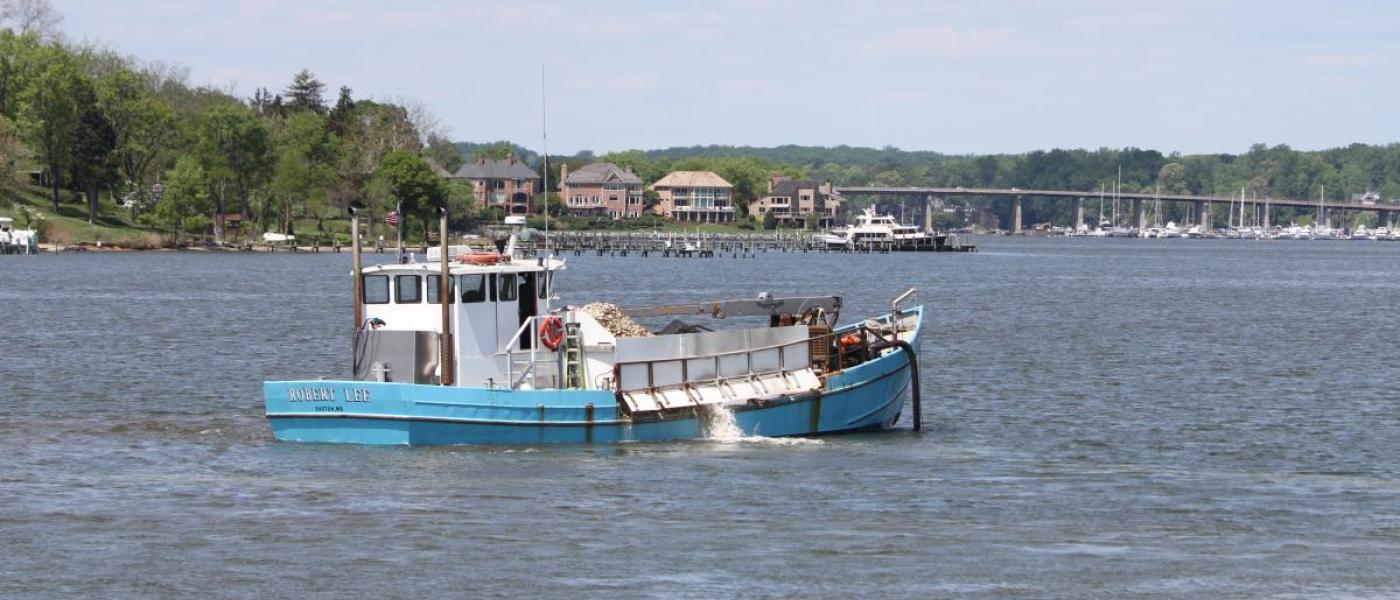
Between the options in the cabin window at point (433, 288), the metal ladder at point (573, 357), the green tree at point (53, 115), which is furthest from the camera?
the green tree at point (53, 115)

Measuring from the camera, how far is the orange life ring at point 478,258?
119ft

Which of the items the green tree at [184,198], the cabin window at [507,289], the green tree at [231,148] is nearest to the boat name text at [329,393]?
the cabin window at [507,289]

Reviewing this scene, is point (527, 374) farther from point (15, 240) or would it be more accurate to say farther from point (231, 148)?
point (231, 148)

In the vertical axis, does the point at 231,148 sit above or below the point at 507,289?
above

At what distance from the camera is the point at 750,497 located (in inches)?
1225

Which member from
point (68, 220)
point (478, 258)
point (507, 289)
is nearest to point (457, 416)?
point (507, 289)

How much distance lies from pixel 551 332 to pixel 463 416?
2.46m

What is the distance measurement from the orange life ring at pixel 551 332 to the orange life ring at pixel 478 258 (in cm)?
198

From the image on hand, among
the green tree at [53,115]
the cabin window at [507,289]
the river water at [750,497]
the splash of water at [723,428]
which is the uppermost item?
the green tree at [53,115]

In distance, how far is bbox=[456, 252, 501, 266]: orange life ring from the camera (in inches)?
1432

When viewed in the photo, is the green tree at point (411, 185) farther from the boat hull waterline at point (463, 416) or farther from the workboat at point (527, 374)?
the boat hull waterline at point (463, 416)

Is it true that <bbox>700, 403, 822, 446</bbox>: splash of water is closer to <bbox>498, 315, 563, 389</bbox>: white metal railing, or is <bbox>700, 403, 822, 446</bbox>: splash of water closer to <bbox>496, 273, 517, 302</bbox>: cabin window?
<bbox>498, 315, 563, 389</bbox>: white metal railing

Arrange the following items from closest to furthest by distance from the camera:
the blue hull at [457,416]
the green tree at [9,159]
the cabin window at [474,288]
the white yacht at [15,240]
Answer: the blue hull at [457,416], the cabin window at [474,288], the green tree at [9,159], the white yacht at [15,240]

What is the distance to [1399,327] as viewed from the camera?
3246 inches
